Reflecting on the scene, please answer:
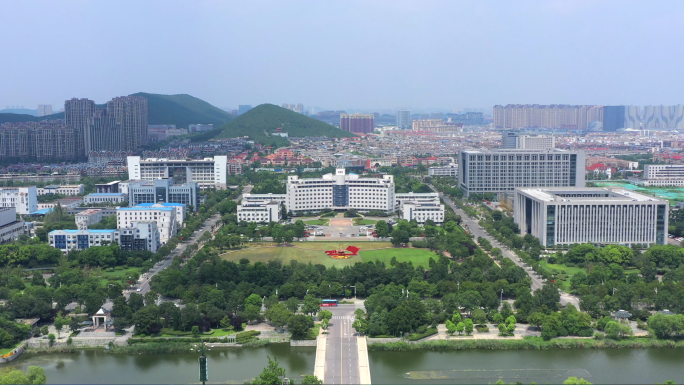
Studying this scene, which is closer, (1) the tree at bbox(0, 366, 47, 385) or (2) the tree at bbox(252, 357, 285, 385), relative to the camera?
(1) the tree at bbox(0, 366, 47, 385)

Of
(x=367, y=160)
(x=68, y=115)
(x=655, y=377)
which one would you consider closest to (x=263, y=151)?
(x=367, y=160)

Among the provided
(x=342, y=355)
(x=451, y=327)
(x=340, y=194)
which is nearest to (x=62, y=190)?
(x=340, y=194)

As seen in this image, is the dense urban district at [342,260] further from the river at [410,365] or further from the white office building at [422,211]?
the river at [410,365]

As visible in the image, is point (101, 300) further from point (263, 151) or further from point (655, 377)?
point (263, 151)

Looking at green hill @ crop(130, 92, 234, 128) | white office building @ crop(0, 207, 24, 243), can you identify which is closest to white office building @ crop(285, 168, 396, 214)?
white office building @ crop(0, 207, 24, 243)

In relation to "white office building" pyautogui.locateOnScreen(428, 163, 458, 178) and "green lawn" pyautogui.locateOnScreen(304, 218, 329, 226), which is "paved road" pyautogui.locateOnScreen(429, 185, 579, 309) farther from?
"white office building" pyautogui.locateOnScreen(428, 163, 458, 178)

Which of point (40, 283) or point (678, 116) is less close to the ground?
point (678, 116)
